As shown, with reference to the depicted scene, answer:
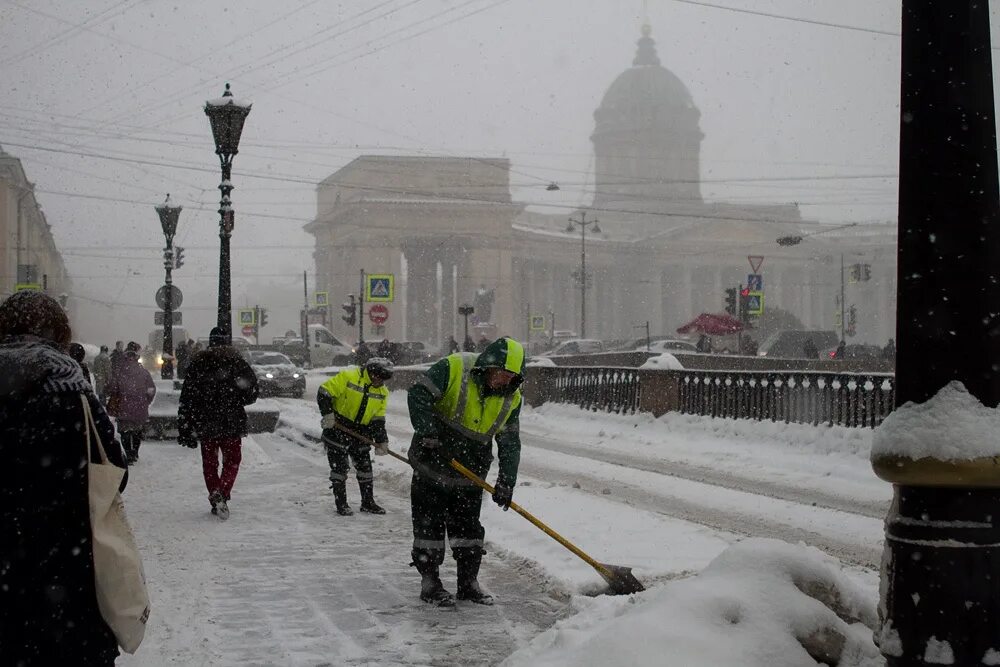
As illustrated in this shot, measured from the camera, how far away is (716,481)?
13.7m

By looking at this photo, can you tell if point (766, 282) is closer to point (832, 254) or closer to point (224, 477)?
point (832, 254)

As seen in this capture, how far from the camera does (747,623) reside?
165 inches

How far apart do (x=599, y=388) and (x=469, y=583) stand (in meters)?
17.3

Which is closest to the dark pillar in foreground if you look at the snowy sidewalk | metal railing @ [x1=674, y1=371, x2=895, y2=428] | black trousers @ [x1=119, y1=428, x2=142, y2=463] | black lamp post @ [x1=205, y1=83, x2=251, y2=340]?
the snowy sidewalk

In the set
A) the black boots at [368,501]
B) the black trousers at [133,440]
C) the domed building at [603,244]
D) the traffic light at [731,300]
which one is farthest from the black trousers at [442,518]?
the domed building at [603,244]

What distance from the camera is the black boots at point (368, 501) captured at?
10.6 metres

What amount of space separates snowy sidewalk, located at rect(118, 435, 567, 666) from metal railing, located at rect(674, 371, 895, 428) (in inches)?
277

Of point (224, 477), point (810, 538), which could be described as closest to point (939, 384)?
point (810, 538)

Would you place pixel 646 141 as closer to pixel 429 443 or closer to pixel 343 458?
pixel 343 458

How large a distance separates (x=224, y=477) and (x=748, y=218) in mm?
85750

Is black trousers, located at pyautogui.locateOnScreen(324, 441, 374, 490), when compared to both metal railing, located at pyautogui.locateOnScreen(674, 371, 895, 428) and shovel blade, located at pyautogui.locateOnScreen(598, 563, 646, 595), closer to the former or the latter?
shovel blade, located at pyautogui.locateOnScreen(598, 563, 646, 595)

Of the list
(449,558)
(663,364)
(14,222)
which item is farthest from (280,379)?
(14,222)

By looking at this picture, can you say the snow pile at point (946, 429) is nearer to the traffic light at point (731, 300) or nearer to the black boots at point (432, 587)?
the black boots at point (432, 587)

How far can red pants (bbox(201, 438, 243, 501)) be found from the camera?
1026 centimetres
